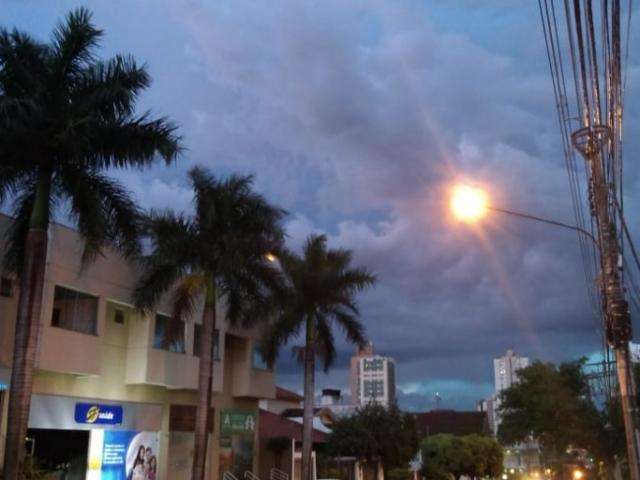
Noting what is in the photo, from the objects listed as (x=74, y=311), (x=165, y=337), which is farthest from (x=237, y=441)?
(x=74, y=311)

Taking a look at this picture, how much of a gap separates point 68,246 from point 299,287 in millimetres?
13956

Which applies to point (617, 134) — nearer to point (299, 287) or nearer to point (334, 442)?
point (299, 287)

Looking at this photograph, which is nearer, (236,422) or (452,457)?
(236,422)

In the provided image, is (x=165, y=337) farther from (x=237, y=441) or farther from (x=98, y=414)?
(x=237, y=441)

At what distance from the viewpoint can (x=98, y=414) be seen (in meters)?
→ 28.7

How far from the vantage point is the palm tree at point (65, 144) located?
1948cm

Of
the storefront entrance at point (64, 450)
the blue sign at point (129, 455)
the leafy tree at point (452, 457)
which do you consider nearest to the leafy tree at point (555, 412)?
the leafy tree at point (452, 457)

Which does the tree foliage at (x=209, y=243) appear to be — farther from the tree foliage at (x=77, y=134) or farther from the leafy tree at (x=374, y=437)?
the leafy tree at (x=374, y=437)

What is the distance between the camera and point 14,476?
18.2 m

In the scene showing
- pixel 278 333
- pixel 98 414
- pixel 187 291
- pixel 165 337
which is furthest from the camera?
pixel 278 333

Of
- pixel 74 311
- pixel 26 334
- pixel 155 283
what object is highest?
pixel 155 283

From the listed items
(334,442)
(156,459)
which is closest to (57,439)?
(156,459)

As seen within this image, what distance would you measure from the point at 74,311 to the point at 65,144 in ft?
32.7

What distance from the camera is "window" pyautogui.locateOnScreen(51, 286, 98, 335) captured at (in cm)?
2720
